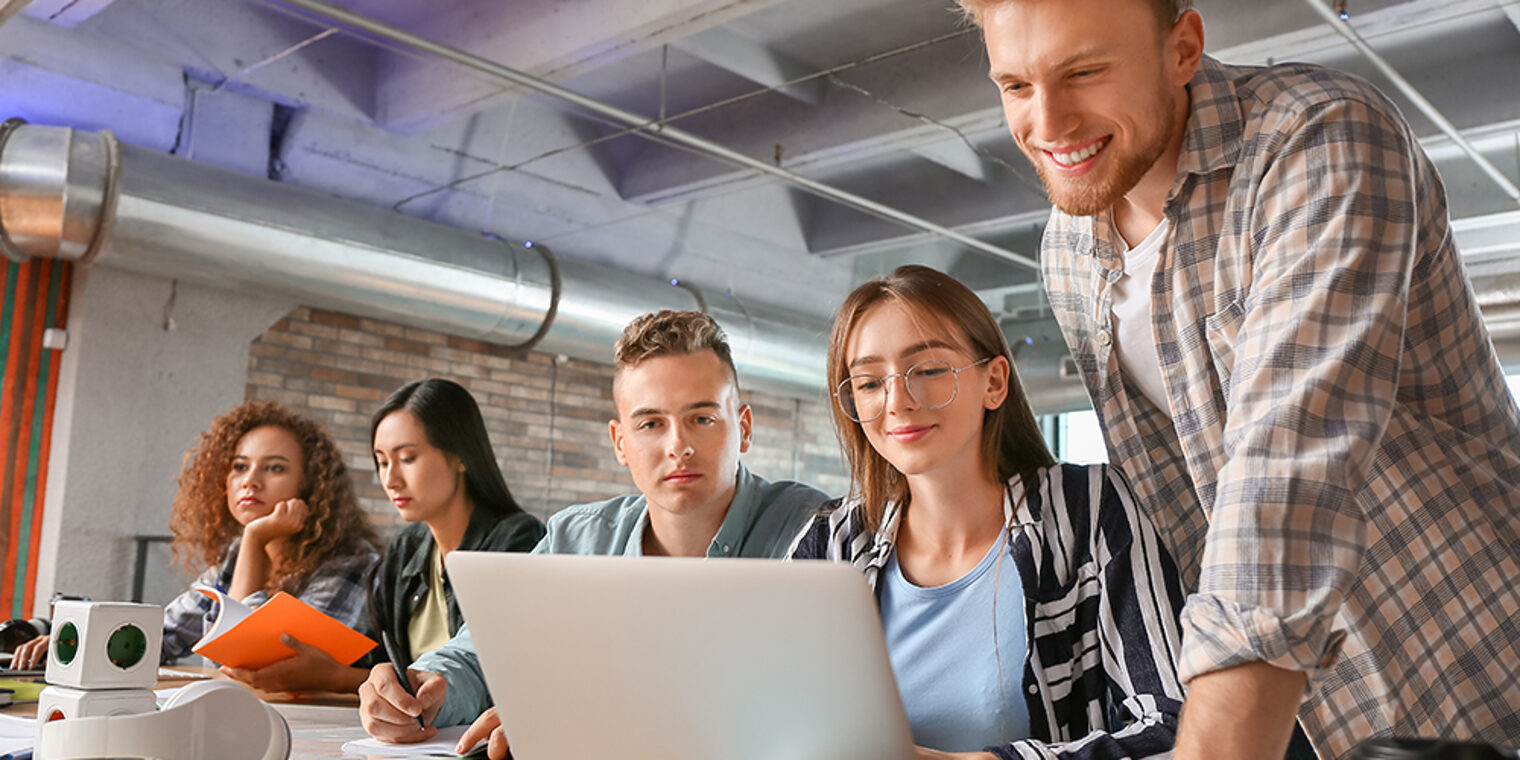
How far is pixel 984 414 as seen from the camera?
1659mm

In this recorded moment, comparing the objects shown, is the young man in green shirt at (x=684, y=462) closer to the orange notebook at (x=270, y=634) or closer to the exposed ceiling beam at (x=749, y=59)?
the orange notebook at (x=270, y=634)

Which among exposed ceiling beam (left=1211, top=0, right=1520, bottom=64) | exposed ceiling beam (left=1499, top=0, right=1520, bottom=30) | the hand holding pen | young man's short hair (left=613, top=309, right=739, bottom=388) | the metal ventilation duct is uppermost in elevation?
exposed ceiling beam (left=1499, top=0, right=1520, bottom=30)

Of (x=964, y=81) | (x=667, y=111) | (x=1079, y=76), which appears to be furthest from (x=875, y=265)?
(x=1079, y=76)

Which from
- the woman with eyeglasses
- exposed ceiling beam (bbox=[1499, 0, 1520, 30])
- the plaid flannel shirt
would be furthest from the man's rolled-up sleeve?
exposed ceiling beam (bbox=[1499, 0, 1520, 30])

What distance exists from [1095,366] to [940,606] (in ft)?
1.15

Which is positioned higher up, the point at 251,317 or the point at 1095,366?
the point at 251,317

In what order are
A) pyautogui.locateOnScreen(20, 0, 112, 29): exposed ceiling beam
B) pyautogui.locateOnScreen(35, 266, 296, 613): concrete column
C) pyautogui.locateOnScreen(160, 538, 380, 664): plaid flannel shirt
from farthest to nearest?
pyautogui.locateOnScreen(35, 266, 296, 613): concrete column, pyautogui.locateOnScreen(20, 0, 112, 29): exposed ceiling beam, pyautogui.locateOnScreen(160, 538, 380, 664): plaid flannel shirt

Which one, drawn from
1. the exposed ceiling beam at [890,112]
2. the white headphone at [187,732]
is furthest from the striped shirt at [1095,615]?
the exposed ceiling beam at [890,112]

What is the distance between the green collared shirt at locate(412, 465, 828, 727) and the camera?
76.0 inches

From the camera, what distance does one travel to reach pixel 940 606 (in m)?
1.51

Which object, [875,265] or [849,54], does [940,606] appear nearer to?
[849,54]

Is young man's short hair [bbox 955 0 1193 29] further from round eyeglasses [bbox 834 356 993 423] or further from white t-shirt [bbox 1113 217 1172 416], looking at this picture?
round eyeglasses [bbox 834 356 993 423]

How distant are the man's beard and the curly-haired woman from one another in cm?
237

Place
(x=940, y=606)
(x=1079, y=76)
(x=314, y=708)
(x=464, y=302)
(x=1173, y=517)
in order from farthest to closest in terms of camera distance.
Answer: (x=464, y=302) < (x=314, y=708) < (x=940, y=606) < (x=1173, y=517) < (x=1079, y=76)
